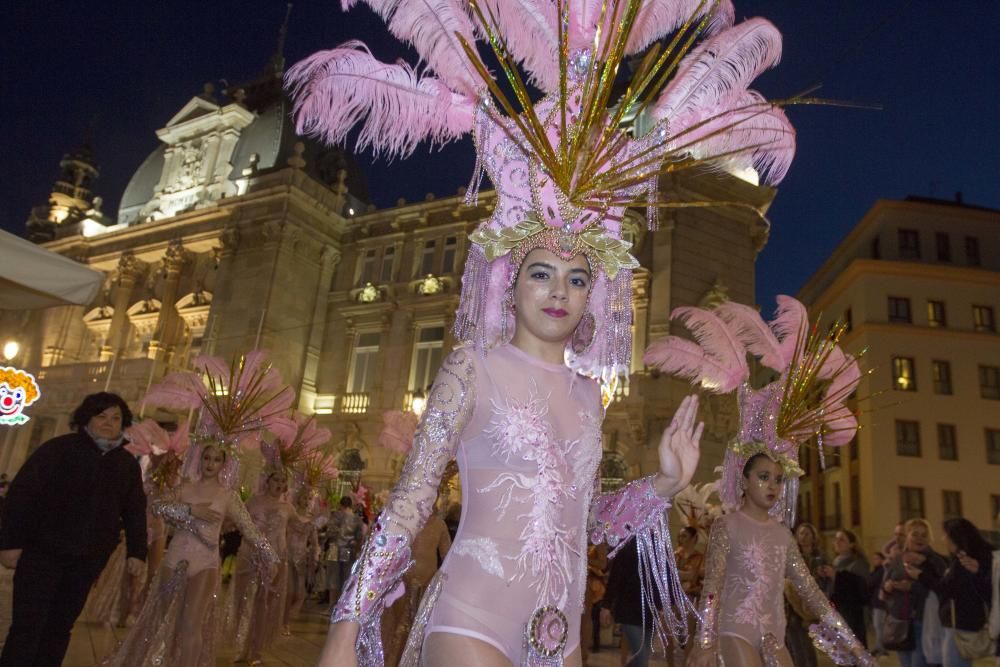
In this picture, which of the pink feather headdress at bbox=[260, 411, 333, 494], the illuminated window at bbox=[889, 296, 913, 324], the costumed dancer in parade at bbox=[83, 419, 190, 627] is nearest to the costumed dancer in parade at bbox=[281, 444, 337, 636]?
the pink feather headdress at bbox=[260, 411, 333, 494]

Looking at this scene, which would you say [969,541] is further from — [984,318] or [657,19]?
[984,318]

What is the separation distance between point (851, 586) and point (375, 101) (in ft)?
27.0

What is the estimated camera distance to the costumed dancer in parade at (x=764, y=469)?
4.77m

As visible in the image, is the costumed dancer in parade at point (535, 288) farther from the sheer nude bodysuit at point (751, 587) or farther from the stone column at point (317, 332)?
the stone column at point (317, 332)

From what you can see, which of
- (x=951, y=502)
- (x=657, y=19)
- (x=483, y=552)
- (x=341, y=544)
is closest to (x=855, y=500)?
(x=951, y=502)

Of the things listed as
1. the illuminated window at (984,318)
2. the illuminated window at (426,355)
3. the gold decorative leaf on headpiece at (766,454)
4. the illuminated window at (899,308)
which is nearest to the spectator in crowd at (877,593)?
the gold decorative leaf on headpiece at (766,454)

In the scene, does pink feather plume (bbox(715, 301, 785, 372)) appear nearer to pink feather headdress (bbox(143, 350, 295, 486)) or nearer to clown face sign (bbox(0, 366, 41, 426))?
pink feather headdress (bbox(143, 350, 295, 486))

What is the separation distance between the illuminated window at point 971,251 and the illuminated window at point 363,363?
88.0 feet

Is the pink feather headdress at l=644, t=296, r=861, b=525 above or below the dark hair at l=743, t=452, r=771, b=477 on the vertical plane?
above

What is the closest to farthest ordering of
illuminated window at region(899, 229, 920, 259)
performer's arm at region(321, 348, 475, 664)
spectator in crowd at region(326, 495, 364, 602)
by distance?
performer's arm at region(321, 348, 475, 664), spectator in crowd at region(326, 495, 364, 602), illuminated window at region(899, 229, 920, 259)

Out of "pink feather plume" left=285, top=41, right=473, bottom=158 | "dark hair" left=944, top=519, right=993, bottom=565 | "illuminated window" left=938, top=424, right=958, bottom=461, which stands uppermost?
"illuminated window" left=938, top=424, right=958, bottom=461

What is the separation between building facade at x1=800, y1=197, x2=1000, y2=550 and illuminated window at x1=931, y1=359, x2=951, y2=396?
0.04 meters

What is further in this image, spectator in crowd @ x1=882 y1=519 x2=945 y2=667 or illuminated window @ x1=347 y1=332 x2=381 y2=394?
illuminated window @ x1=347 y1=332 x2=381 y2=394

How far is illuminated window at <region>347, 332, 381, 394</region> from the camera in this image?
88.2 feet
